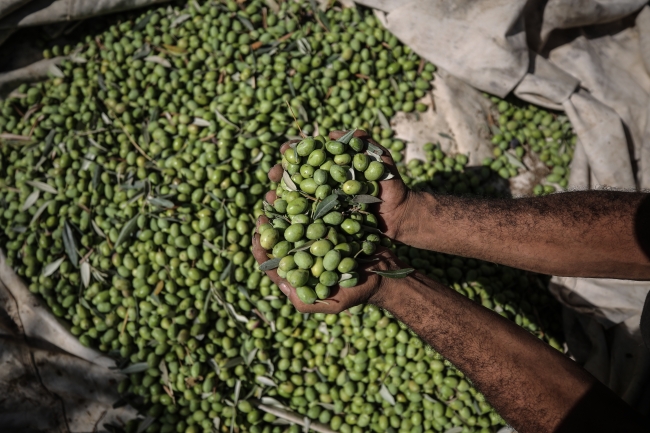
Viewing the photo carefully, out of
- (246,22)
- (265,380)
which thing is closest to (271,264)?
(265,380)

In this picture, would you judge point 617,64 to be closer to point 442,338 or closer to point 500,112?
point 500,112

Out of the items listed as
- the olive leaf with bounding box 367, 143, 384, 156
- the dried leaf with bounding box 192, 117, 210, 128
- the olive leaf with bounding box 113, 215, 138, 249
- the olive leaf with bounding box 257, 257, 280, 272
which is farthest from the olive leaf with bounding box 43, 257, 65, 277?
the olive leaf with bounding box 367, 143, 384, 156

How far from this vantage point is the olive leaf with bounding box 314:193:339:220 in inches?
76.7

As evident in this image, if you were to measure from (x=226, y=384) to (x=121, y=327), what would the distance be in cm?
80

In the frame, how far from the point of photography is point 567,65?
378 cm

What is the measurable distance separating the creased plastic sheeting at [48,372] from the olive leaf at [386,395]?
1670 millimetres

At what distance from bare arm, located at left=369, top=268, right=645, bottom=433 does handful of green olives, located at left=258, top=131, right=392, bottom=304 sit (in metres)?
0.29

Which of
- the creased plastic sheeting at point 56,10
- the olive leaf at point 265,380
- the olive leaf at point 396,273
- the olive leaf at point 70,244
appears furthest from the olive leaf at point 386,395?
the creased plastic sheeting at point 56,10

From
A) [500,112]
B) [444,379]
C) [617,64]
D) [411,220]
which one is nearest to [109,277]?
[411,220]

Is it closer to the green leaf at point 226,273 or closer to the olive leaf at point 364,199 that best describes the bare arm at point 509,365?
the olive leaf at point 364,199

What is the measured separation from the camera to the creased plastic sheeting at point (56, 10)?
3.38m

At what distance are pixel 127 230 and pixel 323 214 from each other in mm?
1617

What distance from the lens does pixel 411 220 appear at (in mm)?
2314

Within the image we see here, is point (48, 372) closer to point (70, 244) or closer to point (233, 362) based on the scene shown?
point (70, 244)
